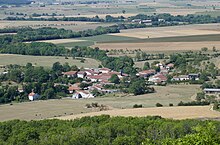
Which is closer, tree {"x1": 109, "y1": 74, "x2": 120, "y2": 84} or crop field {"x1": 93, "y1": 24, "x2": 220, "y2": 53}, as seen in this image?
tree {"x1": 109, "y1": 74, "x2": 120, "y2": 84}

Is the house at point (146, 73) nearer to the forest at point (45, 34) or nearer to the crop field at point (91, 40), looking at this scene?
the crop field at point (91, 40)

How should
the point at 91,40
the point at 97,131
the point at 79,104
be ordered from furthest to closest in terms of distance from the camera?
the point at 91,40 < the point at 79,104 < the point at 97,131

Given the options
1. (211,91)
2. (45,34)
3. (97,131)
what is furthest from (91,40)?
(97,131)

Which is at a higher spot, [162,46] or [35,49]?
[35,49]

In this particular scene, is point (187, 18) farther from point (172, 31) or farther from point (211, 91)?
point (211, 91)

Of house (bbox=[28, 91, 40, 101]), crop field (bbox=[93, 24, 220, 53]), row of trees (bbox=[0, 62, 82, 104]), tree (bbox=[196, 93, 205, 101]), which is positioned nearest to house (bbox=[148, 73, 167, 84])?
row of trees (bbox=[0, 62, 82, 104])

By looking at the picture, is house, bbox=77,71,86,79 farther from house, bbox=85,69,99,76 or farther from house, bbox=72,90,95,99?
house, bbox=72,90,95,99

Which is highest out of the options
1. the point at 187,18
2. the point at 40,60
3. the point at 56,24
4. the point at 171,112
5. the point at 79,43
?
the point at 171,112
